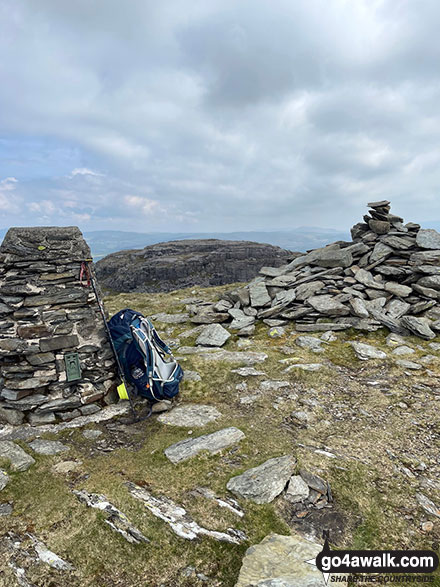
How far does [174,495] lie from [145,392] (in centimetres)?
370

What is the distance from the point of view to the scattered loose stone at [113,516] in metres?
5.12

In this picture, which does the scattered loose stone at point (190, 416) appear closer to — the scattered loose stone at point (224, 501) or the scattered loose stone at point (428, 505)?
the scattered loose stone at point (224, 501)

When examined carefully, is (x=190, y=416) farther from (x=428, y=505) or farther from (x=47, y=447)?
(x=428, y=505)

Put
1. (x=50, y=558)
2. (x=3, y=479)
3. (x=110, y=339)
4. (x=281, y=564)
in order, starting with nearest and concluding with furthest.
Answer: (x=281, y=564)
(x=50, y=558)
(x=3, y=479)
(x=110, y=339)

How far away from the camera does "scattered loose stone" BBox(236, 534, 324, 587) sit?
406 centimetres

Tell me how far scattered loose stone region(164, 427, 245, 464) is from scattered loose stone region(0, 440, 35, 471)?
2851mm

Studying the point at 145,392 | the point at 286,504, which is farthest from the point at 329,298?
the point at 286,504

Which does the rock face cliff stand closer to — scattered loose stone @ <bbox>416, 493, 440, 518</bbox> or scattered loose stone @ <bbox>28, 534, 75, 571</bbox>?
scattered loose stone @ <bbox>416, 493, 440, 518</bbox>

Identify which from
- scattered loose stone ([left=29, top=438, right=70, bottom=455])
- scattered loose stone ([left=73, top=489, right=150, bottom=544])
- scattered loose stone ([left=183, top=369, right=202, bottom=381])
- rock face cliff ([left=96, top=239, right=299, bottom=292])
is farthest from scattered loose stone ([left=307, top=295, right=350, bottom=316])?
rock face cliff ([left=96, top=239, right=299, bottom=292])

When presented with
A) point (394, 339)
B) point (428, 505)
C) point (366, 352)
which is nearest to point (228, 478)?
point (428, 505)

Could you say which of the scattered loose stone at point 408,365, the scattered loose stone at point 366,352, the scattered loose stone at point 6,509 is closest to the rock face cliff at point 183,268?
the scattered loose stone at point 366,352

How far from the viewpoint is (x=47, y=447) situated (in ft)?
24.6

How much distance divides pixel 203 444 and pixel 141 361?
3184 millimetres

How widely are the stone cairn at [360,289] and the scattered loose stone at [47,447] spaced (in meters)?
9.69
